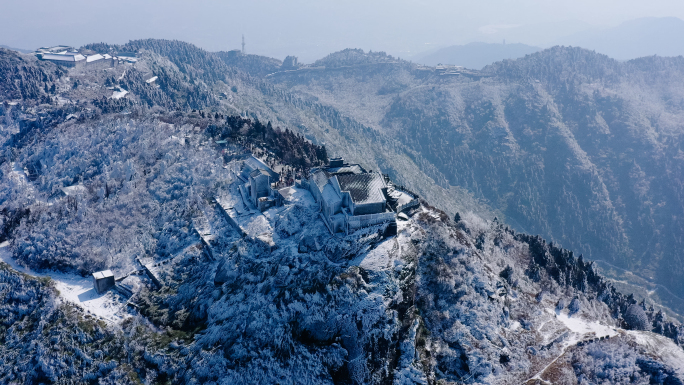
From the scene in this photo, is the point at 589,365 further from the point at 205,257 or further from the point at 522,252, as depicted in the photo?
the point at 205,257

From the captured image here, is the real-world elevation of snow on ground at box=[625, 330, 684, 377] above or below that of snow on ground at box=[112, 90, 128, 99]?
below

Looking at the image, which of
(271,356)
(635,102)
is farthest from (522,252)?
(635,102)

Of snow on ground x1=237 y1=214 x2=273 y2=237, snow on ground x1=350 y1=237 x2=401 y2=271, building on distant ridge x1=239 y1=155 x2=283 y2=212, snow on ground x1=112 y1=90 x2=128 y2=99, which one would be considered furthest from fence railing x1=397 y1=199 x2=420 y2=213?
snow on ground x1=112 y1=90 x2=128 y2=99

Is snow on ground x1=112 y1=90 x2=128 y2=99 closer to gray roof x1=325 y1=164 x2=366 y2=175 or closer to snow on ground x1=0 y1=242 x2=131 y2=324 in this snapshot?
snow on ground x1=0 y1=242 x2=131 y2=324

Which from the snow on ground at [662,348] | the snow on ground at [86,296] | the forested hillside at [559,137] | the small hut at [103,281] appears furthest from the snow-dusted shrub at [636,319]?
the small hut at [103,281]

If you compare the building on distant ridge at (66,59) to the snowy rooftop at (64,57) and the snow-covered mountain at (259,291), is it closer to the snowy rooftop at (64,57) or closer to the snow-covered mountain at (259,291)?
the snowy rooftop at (64,57)

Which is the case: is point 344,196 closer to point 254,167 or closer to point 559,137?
point 254,167
